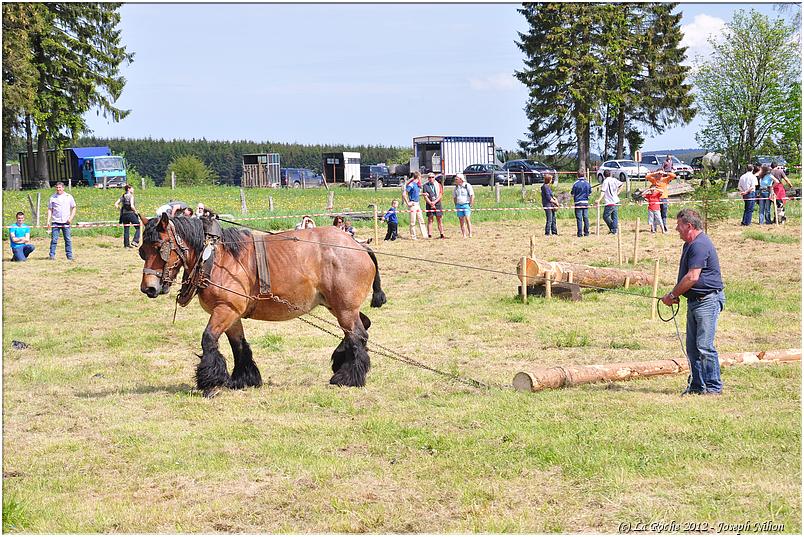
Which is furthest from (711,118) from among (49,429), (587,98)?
(49,429)

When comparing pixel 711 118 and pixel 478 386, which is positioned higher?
pixel 711 118

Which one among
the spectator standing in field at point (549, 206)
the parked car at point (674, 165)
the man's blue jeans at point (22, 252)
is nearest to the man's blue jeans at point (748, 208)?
the spectator standing in field at point (549, 206)

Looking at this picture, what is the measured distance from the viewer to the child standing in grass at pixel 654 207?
23469 millimetres

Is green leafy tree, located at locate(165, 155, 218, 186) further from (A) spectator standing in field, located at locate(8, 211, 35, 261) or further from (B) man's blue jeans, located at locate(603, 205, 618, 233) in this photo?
(B) man's blue jeans, located at locate(603, 205, 618, 233)

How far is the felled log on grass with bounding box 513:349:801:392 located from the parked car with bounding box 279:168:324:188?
5003cm

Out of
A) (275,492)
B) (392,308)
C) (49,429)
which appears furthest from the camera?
(392,308)

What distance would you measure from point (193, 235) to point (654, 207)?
16.8 metres

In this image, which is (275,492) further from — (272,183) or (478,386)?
(272,183)

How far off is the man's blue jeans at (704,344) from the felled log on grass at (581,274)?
616 centimetres

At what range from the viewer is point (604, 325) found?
12859 mm

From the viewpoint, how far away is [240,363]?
976cm

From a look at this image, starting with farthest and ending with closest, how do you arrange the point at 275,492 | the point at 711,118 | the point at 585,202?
the point at 711,118, the point at 585,202, the point at 275,492

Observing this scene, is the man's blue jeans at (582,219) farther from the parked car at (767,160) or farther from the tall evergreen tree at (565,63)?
the tall evergreen tree at (565,63)

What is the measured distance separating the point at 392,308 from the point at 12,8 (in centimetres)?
3456
